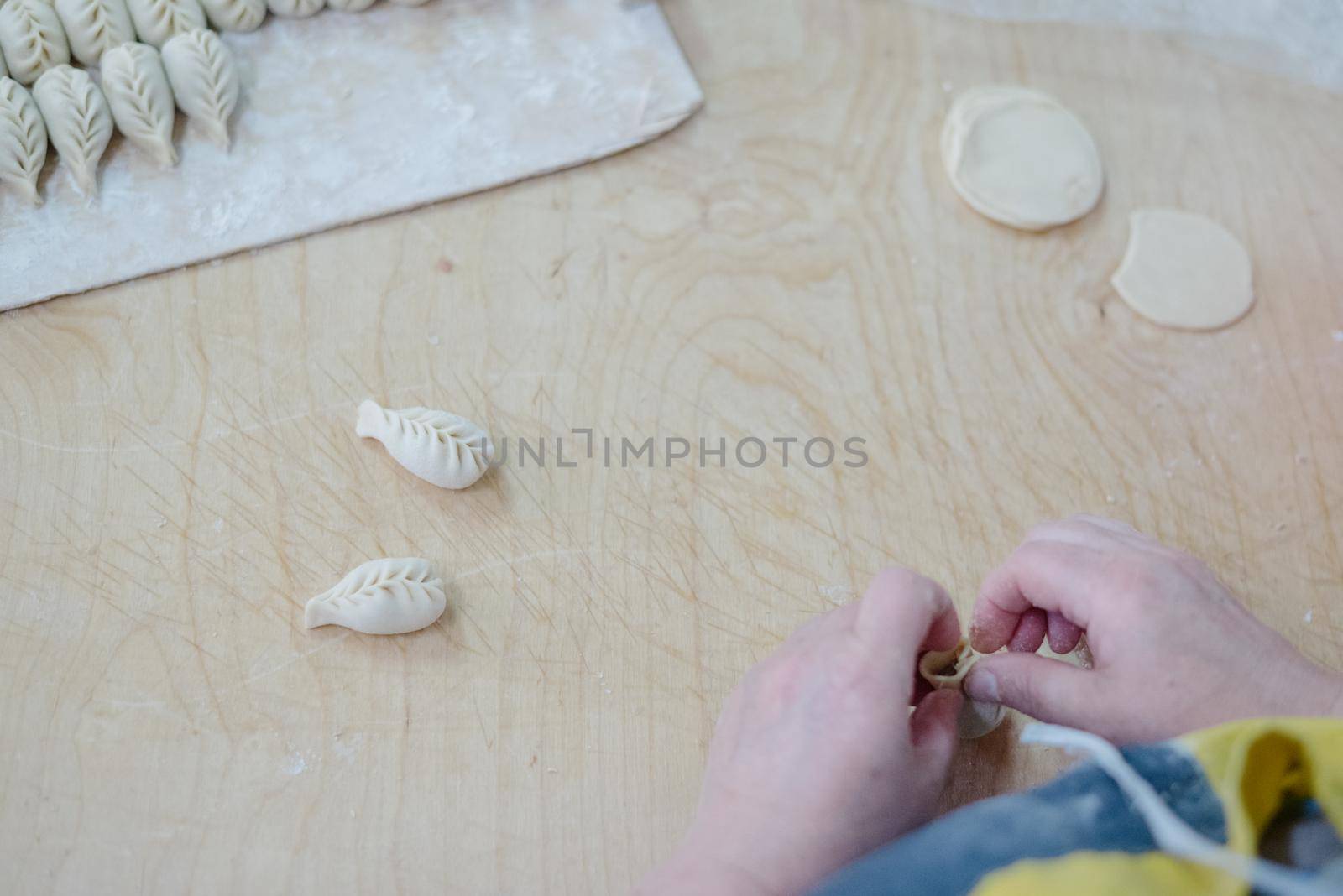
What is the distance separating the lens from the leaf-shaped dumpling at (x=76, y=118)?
4.48 feet

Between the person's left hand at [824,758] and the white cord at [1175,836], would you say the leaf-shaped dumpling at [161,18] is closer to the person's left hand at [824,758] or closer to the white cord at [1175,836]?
the person's left hand at [824,758]

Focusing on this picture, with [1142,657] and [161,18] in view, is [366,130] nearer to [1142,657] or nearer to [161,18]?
[161,18]

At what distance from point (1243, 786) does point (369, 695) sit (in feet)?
2.95

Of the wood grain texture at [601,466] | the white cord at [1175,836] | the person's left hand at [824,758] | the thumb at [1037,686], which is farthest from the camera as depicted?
the wood grain texture at [601,466]

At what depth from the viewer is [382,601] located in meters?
1.14

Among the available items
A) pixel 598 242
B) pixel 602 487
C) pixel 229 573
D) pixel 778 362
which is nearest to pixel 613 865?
pixel 602 487

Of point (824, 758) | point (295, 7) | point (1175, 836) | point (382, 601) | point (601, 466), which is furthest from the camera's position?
point (295, 7)

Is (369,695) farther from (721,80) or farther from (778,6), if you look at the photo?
(778,6)

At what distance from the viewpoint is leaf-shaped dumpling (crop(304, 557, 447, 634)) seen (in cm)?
115

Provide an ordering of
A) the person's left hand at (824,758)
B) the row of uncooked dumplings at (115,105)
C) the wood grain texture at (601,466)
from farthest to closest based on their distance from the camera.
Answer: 1. the row of uncooked dumplings at (115,105)
2. the wood grain texture at (601,466)
3. the person's left hand at (824,758)

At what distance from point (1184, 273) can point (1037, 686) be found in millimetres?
857

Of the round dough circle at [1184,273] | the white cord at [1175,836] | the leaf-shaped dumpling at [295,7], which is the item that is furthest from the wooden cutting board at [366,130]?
the white cord at [1175,836]

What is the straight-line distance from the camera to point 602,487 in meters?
1.31

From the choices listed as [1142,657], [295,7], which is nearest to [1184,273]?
[1142,657]
